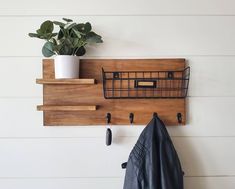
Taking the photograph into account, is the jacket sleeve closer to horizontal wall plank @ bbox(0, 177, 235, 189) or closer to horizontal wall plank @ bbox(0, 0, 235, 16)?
horizontal wall plank @ bbox(0, 177, 235, 189)

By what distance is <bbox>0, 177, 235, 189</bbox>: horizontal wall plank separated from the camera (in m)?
1.08

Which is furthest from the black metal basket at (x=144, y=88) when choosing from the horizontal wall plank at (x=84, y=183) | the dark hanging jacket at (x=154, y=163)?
the horizontal wall plank at (x=84, y=183)

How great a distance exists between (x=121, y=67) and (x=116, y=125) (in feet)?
0.82

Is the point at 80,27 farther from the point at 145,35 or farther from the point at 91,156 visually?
the point at 91,156

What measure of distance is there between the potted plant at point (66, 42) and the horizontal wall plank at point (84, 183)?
45cm

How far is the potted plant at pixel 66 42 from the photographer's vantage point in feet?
3.23

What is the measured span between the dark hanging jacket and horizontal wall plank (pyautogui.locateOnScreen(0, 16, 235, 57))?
1.11 feet

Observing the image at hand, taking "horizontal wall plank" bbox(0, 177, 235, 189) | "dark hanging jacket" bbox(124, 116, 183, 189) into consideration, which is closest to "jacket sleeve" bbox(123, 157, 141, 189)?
"dark hanging jacket" bbox(124, 116, 183, 189)

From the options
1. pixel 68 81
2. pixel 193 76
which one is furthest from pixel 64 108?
pixel 193 76

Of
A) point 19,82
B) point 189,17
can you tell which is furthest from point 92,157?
point 189,17

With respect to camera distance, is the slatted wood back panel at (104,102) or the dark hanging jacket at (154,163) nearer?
the dark hanging jacket at (154,163)

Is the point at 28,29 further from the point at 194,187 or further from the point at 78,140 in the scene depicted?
the point at 194,187

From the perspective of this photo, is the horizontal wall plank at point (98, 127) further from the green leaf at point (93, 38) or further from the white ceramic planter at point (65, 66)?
the green leaf at point (93, 38)

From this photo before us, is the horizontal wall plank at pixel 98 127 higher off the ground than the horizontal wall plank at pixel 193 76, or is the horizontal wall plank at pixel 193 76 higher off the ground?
the horizontal wall plank at pixel 193 76
